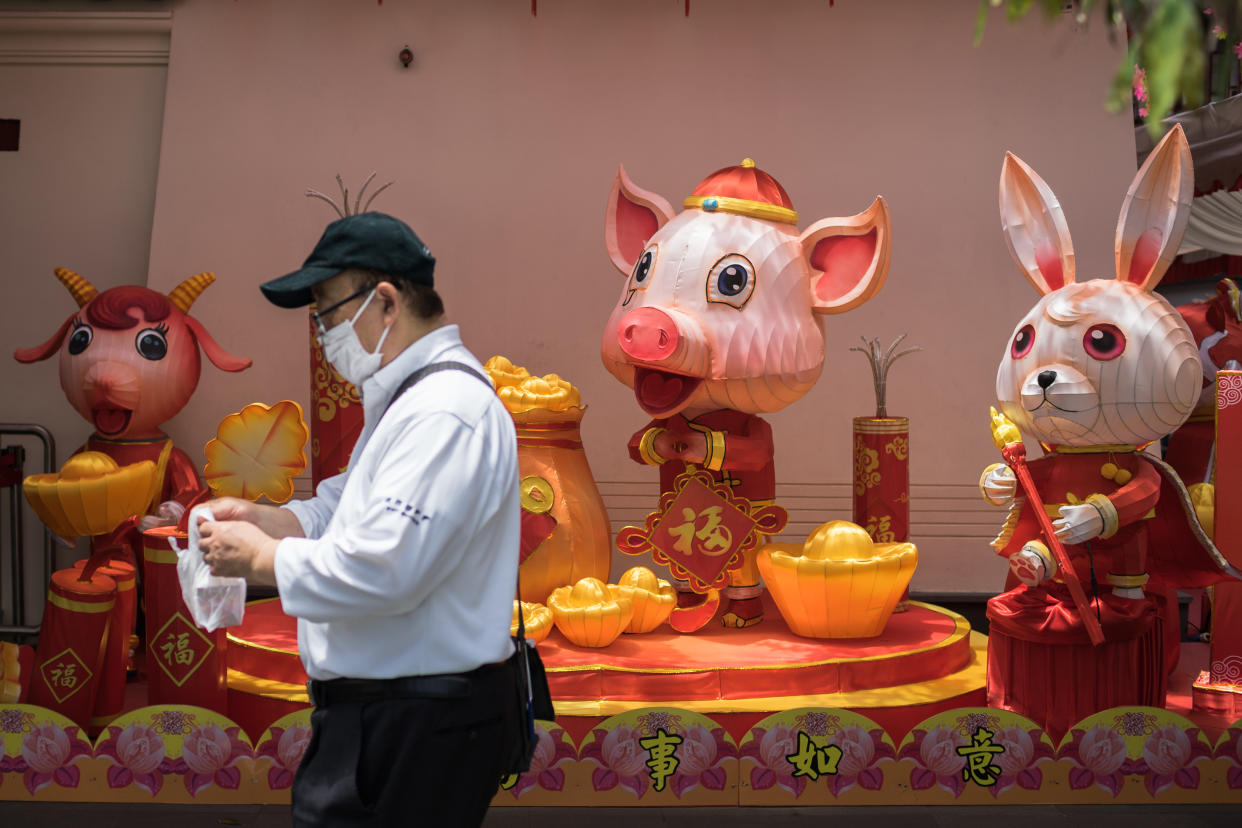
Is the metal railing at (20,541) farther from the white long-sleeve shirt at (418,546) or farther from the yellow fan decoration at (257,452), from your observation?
the white long-sleeve shirt at (418,546)

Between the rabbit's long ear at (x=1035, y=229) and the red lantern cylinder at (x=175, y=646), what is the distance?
2.74 metres

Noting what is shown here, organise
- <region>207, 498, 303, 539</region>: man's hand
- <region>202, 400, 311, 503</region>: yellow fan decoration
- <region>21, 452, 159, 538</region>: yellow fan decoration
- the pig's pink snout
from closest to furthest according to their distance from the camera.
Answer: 1. <region>207, 498, 303, 539</region>: man's hand
2. <region>202, 400, 311, 503</region>: yellow fan decoration
3. the pig's pink snout
4. <region>21, 452, 159, 538</region>: yellow fan decoration

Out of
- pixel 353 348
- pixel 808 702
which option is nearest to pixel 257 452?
pixel 353 348

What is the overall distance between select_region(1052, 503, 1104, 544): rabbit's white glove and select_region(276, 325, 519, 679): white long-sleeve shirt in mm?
2088

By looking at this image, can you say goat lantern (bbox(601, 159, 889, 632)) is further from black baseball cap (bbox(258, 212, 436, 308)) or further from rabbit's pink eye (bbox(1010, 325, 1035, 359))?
black baseball cap (bbox(258, 212, 436, 308))

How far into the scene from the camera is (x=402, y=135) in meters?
5.66

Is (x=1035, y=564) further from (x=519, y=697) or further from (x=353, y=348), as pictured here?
(x=353, y=348)

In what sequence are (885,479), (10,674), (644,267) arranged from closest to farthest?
(10,674)
(644,267)
(885,479)

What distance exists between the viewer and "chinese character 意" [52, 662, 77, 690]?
147 inches

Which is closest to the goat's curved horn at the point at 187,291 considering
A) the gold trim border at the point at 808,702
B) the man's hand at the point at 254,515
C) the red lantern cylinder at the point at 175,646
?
the red lantern cylinder at the point at 175,646

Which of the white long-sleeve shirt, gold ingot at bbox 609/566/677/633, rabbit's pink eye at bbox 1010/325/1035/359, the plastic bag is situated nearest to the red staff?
rabbit's pink eye at bbox 1010/325/1035/359

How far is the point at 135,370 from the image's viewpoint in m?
4.45

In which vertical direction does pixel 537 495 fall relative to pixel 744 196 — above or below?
below

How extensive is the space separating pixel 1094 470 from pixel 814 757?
3.95 feet
